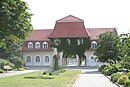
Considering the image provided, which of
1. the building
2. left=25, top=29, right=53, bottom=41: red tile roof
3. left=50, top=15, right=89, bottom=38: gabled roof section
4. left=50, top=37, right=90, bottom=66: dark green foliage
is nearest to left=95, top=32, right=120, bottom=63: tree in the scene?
the building

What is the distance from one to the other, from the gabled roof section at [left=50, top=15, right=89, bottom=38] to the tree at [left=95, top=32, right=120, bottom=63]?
2225 cm

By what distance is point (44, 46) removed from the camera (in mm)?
79938

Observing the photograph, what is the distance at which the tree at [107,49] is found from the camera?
5184 centimetres

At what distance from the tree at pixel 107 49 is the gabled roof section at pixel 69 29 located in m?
22.3

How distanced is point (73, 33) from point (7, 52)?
1616 centimetres

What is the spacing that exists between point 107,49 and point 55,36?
25210 mm

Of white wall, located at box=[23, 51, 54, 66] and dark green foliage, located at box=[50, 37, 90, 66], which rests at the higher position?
dark green foliage, located at box=[50, 37, 90, 66]

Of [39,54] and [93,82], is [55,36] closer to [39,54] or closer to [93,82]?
[39,54]

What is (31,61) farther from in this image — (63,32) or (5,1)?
(5,1)

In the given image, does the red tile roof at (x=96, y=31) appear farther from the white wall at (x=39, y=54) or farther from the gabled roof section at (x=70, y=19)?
the white wall at (x=39, y=54)

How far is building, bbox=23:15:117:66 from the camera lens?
249 ft

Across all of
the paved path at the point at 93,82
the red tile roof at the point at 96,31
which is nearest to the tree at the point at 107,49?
the paved path at the point at 93,82

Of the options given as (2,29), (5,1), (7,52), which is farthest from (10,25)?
(7,52)

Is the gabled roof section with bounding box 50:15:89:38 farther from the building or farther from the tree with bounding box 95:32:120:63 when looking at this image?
the tree with bounding box 95:32:120:63
